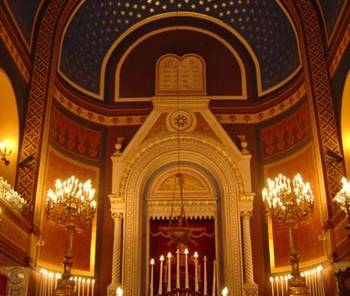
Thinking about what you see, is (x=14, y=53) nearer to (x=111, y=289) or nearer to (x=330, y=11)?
(x=111, y=289)

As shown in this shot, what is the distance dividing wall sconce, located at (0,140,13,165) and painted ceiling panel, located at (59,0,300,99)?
3.69m

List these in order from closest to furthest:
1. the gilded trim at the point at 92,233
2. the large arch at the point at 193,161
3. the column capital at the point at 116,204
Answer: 1. the gilded trim at the point at 92,233
2. the large arch at the point at 193,161
3. the column capital at the point at 116,204

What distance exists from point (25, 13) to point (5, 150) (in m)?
3.76

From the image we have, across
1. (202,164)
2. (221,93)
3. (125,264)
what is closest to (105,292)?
(125,264)

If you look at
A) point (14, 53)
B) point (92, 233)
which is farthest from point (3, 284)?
point (14, 53)

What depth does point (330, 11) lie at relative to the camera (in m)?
12.3

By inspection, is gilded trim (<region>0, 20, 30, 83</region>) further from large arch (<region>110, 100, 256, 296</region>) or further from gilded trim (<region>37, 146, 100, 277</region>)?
large arch (<region>110, 100, 256, 296</region>)

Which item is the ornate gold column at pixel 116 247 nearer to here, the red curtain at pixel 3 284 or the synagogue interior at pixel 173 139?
the synagogue interior at pixel 173 139

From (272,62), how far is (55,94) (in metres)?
6.84

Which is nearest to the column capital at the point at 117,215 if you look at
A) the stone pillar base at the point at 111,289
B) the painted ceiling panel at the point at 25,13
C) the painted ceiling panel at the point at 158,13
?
the stone pillar base at the point at 111,289

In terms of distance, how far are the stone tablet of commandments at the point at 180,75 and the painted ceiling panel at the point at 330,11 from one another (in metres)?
4.38

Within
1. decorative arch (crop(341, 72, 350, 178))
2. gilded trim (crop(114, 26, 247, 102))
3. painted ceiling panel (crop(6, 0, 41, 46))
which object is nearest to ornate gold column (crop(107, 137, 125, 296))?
gilded trim (crop(114, 26, 247, 102))

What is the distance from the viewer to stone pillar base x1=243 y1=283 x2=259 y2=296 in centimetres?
1286

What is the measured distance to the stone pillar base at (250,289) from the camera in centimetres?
1286
